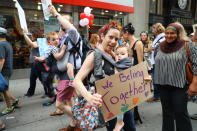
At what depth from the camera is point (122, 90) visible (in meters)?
2.09

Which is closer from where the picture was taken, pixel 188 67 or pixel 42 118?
pixel 188 67

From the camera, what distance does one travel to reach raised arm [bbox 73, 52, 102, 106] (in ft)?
5.68

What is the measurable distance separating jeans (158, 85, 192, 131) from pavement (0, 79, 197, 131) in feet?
2.73

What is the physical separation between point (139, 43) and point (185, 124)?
1.64 meters

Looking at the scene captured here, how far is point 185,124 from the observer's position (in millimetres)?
2801

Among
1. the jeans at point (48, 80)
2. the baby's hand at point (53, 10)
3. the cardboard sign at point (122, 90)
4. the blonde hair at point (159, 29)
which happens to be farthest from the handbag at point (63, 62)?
the blonde hair at point (159, 29)

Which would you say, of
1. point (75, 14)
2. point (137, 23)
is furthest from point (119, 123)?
point (137, 23)

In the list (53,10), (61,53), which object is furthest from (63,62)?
(53,10)

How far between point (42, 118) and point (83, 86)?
2.89 metres

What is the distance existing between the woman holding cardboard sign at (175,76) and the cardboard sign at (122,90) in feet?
2.45

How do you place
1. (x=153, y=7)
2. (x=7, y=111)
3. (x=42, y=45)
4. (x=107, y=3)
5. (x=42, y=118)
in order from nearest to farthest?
1. (x=42, y=118)
2. (x=7, y=111)
3. (x=42, y=45)
4. (x=107, y=3)
5. (x=153, y=7)

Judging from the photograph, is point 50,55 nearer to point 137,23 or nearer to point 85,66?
point 85,66

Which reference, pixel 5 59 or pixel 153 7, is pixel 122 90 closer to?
pixel 5 59

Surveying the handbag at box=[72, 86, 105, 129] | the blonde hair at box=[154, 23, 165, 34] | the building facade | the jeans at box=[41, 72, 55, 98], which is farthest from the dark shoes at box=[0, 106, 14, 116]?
the building facade
